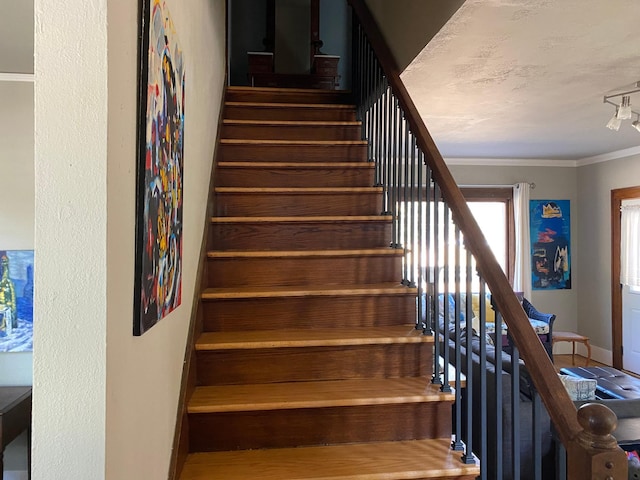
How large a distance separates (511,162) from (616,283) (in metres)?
1.93

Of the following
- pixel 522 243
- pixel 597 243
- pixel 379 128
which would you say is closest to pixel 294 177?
pixel 379 128

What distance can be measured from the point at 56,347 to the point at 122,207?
27 cm

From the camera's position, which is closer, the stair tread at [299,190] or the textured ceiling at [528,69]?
the textured ceiling at [528,69]

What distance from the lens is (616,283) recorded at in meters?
5.23

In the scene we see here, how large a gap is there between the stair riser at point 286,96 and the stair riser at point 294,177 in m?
0.95

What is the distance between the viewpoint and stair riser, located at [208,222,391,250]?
2.25 meters

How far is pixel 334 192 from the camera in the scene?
2.46 meters

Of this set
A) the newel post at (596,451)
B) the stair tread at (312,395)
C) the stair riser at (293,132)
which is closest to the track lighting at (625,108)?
the stair riser at (293,132)

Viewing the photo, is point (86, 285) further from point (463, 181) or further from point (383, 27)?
point (463, 181)

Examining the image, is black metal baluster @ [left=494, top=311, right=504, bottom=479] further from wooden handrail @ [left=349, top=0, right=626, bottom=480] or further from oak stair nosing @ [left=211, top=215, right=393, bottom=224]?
oak stair nosing @ [left=211, top=215, right=393, bottom=224]

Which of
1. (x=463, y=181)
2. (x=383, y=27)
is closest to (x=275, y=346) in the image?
(x=383, y=27)

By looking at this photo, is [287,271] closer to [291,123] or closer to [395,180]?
[395,180]

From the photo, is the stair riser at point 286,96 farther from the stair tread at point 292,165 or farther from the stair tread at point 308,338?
the stair tread at point 308,338

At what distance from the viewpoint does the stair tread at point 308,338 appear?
1737 millimetres
